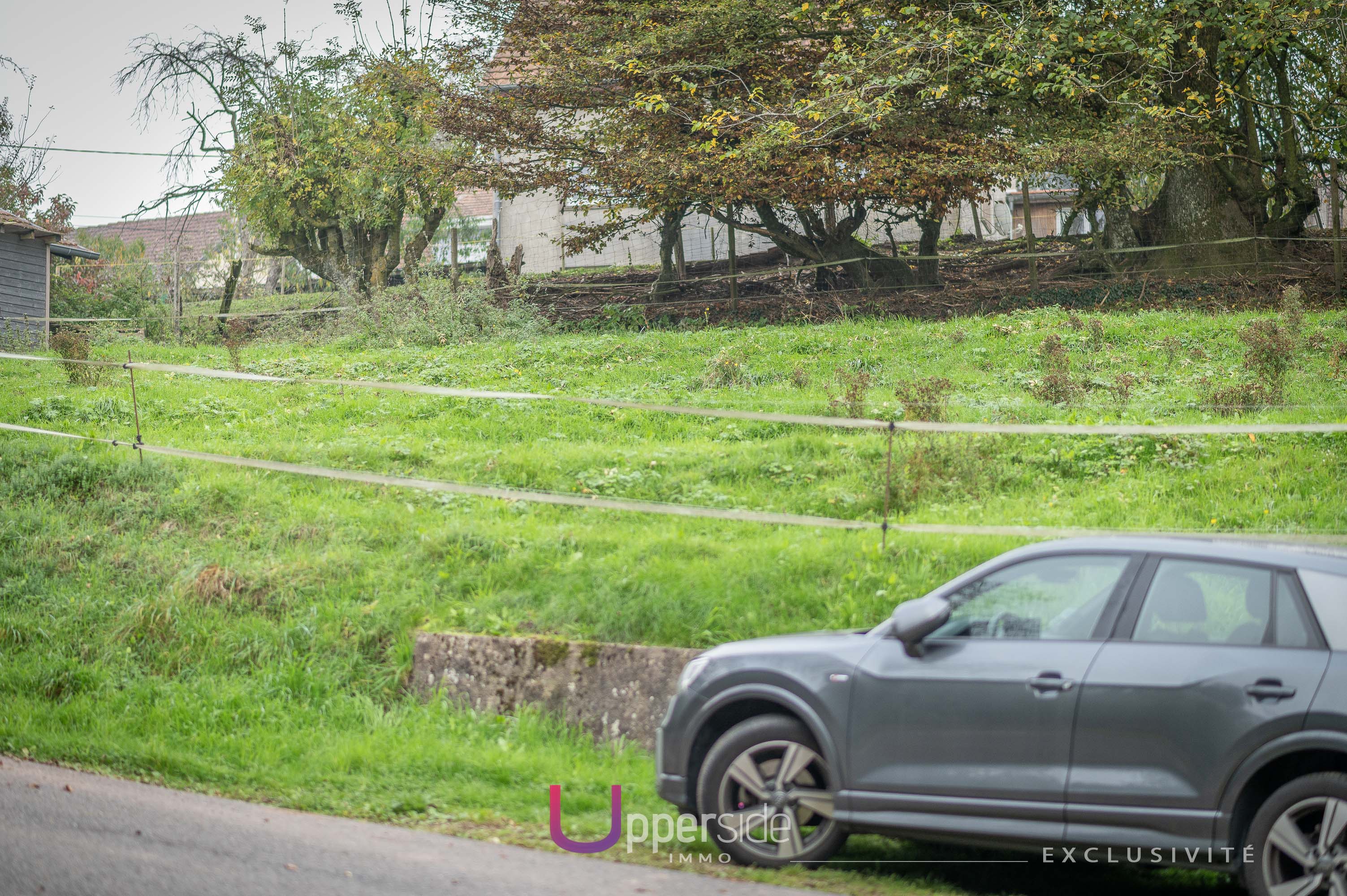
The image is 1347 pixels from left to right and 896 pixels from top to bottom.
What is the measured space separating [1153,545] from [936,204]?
1635cm

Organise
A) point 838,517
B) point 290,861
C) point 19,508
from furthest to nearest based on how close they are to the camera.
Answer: point 19,508 < point 838,517 < point 290,861

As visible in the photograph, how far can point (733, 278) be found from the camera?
21.7 m

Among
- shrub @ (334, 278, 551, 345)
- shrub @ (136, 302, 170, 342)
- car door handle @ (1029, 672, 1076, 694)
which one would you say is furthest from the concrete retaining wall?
shrub @ (136, 302, 170, 342)

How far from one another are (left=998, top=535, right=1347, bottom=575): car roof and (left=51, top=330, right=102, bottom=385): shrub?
12.5 metres

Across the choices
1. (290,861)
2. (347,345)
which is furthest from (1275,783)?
(347,345)

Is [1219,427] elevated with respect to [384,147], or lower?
lower

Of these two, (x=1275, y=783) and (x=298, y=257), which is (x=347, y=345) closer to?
(x=298, y=257)

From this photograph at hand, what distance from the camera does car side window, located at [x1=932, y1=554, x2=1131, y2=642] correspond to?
16.3ft

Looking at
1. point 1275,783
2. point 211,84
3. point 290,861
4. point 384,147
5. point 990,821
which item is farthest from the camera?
point 211,84

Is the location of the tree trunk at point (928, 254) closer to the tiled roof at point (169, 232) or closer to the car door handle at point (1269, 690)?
the car door handle at point (1269, 690)

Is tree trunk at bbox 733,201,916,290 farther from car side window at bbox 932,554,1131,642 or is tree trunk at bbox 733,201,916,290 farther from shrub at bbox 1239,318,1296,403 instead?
car side window at bbox 932,554,1131,642

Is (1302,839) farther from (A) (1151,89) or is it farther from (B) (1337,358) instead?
(A) (1151,89)

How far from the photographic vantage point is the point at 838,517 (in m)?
9.12

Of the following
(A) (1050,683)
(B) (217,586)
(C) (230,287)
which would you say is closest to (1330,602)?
(A) (1050,683)
